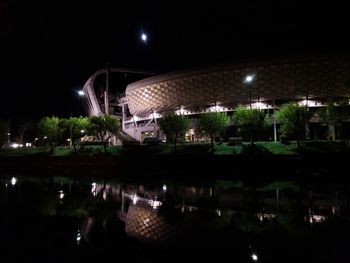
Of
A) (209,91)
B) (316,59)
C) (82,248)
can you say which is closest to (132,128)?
(209,91)

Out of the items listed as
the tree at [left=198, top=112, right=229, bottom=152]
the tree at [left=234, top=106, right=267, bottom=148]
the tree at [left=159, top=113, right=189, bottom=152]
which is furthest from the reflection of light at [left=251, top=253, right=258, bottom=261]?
the tree at [left=159, top=113, right=189, bottom=152]

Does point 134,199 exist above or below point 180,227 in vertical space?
below

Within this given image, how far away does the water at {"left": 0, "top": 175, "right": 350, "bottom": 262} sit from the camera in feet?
23.0

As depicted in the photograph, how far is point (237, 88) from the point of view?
188 ft

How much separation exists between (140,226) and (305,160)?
21.5 meters

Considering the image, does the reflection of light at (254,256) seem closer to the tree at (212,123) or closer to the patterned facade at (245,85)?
the tree at (212,123)

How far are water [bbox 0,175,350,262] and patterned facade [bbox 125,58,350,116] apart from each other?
4071 cm

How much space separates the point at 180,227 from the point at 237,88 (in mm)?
50237

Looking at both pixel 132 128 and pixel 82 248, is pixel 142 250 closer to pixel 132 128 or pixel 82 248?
pixel 82 248

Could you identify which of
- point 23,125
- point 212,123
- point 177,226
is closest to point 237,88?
point 212,123

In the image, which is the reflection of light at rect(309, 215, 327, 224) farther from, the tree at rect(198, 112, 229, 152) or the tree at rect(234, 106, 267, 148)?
the tree at rect(198, 112, 229, 152)

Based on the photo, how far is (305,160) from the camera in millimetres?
27469

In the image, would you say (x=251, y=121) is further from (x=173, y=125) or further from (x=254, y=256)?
(x=254, y=256)

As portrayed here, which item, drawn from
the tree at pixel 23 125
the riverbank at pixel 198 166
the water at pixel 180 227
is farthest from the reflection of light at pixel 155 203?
the tree at pixel 23 125
